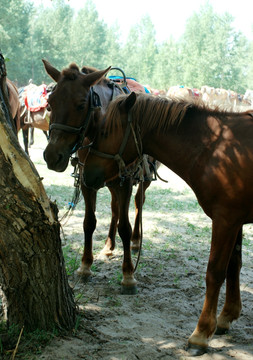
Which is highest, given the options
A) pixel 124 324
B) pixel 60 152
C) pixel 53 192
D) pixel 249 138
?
pixel 249 138

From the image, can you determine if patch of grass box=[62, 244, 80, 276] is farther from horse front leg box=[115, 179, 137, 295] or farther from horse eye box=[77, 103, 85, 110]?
horse eye box=[77, 103, 85, 110]

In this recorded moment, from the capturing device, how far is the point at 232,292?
305 cm

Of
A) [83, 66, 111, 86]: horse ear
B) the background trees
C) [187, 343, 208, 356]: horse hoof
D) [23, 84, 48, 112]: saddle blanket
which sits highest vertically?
the background trees

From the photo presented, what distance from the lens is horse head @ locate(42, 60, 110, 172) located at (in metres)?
3.10

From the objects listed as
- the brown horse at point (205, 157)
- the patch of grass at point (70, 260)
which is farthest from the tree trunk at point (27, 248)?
the patch of grass at point (70, 260)

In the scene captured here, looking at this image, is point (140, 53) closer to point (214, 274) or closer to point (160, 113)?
point (160, 113)

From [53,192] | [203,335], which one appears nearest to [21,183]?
[203,335]

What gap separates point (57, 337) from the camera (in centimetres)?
248

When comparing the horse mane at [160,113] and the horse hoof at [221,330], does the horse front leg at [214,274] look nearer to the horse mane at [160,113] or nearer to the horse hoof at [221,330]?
the horse hoof at [221,330]

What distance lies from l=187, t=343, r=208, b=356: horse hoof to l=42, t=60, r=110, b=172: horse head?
176 cm

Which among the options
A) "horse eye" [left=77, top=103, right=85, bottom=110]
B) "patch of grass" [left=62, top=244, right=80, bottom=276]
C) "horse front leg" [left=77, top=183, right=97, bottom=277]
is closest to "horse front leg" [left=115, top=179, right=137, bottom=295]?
"horse front leg" [left=77, top=183, right=97, bottom=277]

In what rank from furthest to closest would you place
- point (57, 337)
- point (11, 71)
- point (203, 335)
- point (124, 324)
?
1. point (11, 71)
2. point (124, 324)
3. point (203, 335)
4. point (57, 337)

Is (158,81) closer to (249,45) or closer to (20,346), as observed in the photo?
(249,45)

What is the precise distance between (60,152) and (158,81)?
42990 millimetres
